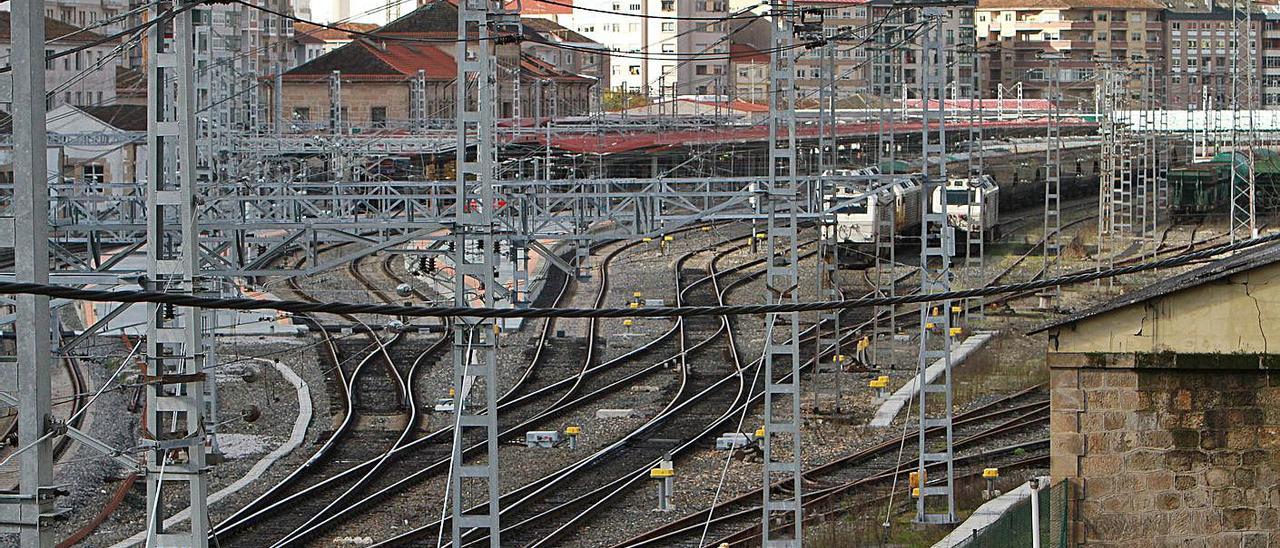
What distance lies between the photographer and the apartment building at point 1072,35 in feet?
342

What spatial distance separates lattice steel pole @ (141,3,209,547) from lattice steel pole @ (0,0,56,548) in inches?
91.6

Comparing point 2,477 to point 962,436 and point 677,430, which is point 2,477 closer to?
point 677,430

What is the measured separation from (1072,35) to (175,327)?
102m

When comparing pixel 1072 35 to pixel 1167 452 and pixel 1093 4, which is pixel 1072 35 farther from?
pixel 1167 452

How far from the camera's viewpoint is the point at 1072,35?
352 feet

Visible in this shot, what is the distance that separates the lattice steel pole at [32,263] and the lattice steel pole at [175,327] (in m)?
2.33

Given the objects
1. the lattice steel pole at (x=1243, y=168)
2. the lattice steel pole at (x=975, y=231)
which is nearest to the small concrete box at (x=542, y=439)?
the lattice steel pole at (x=975, y=231)

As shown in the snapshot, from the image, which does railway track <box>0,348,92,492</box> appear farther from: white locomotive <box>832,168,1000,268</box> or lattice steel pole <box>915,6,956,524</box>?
white locomotive <box>832,168,1000,268</box>

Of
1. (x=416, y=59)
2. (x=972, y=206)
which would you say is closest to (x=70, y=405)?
(x=972, y=206)

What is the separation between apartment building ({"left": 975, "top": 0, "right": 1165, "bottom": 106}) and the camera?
342 feet

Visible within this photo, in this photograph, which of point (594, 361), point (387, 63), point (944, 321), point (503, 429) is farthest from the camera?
point (387, 63)

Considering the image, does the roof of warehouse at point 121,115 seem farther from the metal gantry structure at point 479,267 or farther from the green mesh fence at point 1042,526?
the green mesh fence at point 1042,526

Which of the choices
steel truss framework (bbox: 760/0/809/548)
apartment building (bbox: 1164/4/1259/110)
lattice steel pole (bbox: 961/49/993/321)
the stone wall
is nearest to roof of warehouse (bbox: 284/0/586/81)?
lattice steel pole (bbox: 961/49/993/321)

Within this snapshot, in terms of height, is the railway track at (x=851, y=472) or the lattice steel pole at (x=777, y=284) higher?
the lattice steel pole at (x=777, y=284)
